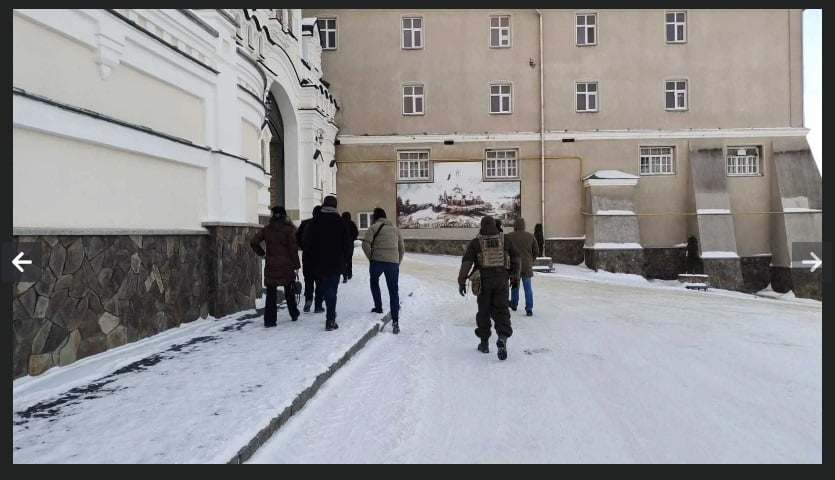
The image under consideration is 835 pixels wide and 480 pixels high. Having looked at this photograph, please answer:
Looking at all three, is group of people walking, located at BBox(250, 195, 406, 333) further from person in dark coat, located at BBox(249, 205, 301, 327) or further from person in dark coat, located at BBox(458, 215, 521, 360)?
person in dark coat, located at BBox(458, 215, 521, 360)

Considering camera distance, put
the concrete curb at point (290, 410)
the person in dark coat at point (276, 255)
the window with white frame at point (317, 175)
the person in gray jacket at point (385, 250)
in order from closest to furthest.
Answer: the concrete curb at point (290, 410) → the person in dark coat at point (276, 255) → the person in gray jacket at point (385, 250) → the window with white frame at point (317, 175)

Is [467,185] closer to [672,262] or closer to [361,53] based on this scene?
[361,53]

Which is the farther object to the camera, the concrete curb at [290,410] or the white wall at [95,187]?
the white wall at [95,187]

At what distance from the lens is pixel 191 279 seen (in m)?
8.65

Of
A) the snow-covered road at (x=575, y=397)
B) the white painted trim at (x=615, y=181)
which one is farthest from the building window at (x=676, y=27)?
the snow-covered road at (x=575, y=397)

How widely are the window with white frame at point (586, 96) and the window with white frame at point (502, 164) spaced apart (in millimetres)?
3662

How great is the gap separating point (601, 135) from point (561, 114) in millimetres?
1996

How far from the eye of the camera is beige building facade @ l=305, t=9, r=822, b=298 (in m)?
26.6

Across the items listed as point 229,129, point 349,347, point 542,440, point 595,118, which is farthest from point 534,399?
point 595,118

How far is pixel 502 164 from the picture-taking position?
88.2 ft

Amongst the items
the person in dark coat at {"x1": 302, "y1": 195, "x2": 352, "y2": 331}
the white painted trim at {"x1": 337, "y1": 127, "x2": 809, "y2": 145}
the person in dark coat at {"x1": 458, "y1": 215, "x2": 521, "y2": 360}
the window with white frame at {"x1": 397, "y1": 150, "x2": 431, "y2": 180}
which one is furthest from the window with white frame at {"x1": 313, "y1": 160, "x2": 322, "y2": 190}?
the person in dark coat at {"x1": 458, "y1": 215, "x2": 521, "y2": 360}

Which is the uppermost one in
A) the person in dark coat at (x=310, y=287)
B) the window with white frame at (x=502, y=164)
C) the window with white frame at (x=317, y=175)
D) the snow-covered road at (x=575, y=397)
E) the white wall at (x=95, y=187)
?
the window with white frame at (x=502, y=164)

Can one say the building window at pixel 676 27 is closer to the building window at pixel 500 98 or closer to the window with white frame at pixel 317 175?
the building window at pixel 500 98

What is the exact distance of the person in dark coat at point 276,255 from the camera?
28.7 ft
